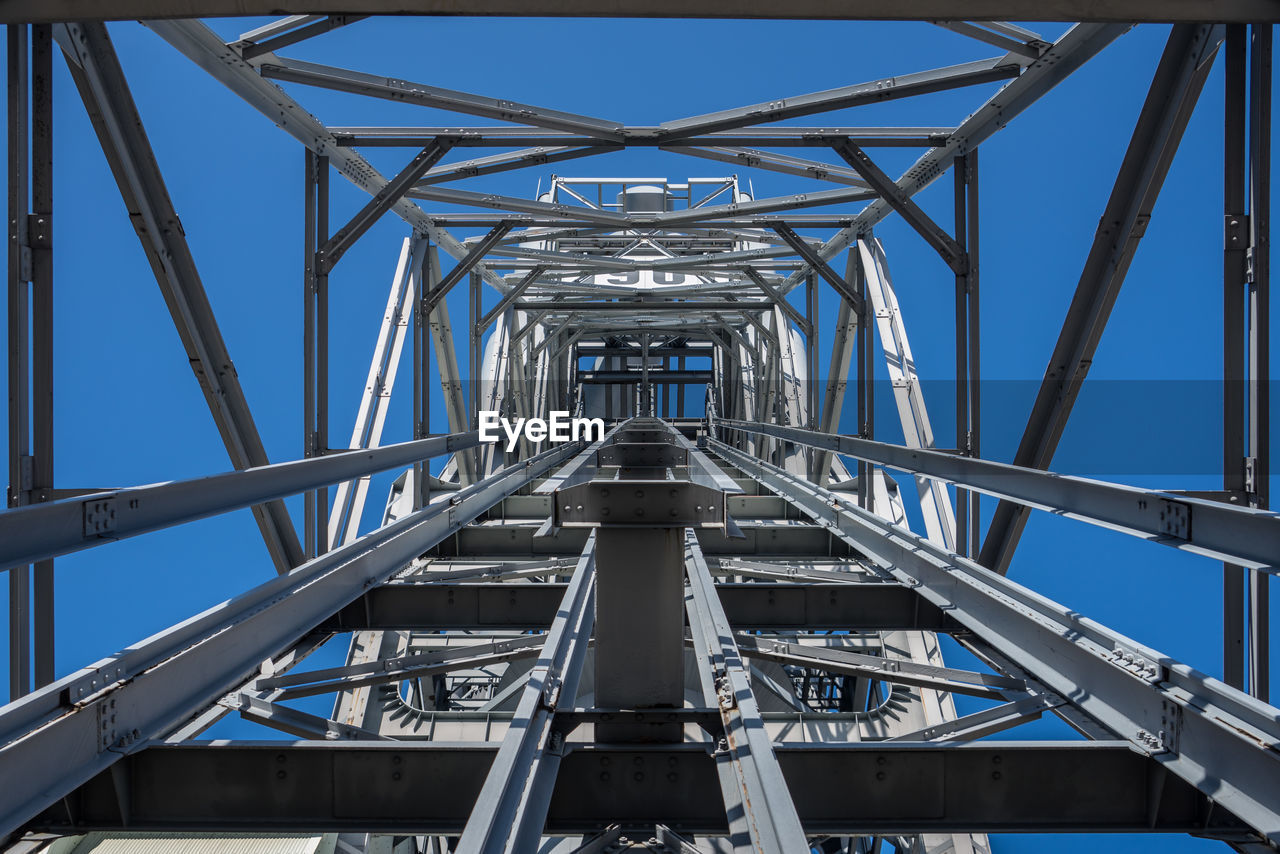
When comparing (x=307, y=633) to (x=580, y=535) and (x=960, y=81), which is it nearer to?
(x=580, y=535)

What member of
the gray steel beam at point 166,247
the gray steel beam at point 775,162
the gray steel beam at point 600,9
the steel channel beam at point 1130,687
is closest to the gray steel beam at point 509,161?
the gray steel beam at point 775,162

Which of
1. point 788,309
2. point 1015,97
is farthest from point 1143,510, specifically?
point 788,309

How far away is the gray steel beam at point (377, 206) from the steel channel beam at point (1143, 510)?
16.7 feet

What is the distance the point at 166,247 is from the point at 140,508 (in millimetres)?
2519

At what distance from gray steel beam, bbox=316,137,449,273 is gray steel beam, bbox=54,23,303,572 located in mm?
2044

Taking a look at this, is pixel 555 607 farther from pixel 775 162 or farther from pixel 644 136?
pixel 775 162

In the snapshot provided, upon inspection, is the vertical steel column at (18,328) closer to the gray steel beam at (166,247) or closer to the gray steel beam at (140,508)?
the gray steel beam at (166,247)

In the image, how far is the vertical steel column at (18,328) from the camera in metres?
4.20

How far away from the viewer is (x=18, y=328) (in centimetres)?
423

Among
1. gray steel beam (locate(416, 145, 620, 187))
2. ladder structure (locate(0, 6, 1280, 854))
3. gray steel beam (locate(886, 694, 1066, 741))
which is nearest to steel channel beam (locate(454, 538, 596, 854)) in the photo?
ladder structure (locate(0, 6, 1280, 854))

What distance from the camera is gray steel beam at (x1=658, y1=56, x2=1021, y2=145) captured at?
667cm

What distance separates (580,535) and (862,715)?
3.50 m

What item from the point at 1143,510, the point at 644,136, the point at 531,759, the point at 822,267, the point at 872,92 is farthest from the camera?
the point at 822,267

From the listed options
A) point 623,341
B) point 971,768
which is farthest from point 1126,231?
point 623,341
